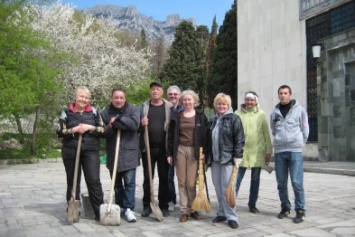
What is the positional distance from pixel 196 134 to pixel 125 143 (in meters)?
1.02

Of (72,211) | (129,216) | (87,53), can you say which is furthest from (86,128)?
(87,53)

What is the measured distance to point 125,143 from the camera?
19.8ft

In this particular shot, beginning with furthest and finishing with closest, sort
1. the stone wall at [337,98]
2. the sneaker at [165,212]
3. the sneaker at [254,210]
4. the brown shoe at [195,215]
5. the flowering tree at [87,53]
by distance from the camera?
the flowering tree at [87,53], the stone wall at [337,98], the sneaker at [254,210], the sneaker at [165,212], the brown shoe at [195,215]

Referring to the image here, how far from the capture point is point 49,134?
21.0m

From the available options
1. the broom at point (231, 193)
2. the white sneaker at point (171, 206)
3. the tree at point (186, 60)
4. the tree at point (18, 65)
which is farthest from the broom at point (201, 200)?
the tree at point (186, 60)

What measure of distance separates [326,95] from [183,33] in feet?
112

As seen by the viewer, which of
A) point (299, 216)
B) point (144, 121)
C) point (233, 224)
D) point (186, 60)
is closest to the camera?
point (233, 224)

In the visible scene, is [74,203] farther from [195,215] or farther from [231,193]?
[231,193]

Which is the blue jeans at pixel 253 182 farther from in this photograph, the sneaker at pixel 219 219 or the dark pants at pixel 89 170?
the dark pants at pixel 89 170

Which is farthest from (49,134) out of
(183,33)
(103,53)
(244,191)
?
(183,33)

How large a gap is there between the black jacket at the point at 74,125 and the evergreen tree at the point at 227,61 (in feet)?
83.8

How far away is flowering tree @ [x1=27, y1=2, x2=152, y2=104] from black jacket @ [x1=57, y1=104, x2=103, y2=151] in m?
14.9

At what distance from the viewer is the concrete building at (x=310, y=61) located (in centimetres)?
1456

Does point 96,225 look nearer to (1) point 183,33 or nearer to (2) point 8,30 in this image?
(2) point 8,30
